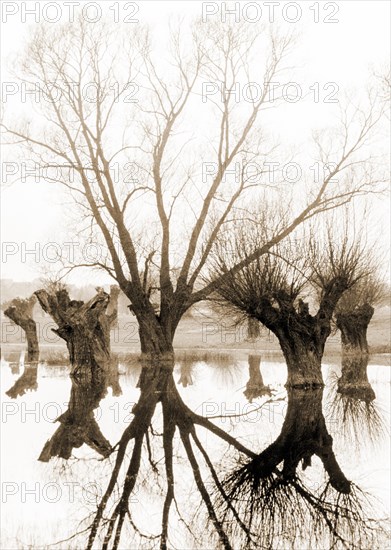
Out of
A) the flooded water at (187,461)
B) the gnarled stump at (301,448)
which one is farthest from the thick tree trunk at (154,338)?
the gnarled stump at (301,448)

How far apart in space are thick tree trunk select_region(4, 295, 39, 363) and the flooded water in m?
15.6

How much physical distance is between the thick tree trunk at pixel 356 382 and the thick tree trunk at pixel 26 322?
13.7m

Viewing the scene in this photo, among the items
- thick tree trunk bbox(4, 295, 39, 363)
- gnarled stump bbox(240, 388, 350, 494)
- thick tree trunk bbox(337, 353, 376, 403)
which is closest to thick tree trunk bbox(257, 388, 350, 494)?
gnarled stump bbox(240, 388, 350, 494)

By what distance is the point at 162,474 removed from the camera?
9.28 meters

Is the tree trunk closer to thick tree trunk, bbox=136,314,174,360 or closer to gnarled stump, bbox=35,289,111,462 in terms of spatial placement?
gnarled stump, bbox=35,289,111,462

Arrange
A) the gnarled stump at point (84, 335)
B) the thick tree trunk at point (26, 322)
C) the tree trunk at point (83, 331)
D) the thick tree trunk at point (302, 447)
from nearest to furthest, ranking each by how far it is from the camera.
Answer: the thick tree trunk at point (302, 447), the gnarled stump at point (84, 335), the tree trunk at point (83, 331), the thick tree trunk at point (26, 322)

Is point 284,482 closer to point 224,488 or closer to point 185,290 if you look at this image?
point 224,488

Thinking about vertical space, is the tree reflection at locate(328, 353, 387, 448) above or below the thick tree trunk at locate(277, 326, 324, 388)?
below

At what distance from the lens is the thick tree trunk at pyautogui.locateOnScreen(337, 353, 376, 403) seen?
18.7 metres

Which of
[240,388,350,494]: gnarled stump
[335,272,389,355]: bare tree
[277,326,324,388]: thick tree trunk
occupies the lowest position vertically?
[240,388,350,494]: gnarled stump

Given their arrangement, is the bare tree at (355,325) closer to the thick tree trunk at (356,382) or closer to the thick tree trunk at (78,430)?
the thick tree trunk at (356,382)

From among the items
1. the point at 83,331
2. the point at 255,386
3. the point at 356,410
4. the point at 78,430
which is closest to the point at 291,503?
the point at 78,430

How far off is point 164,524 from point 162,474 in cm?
228

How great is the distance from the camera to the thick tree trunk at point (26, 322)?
3650 centimetres
